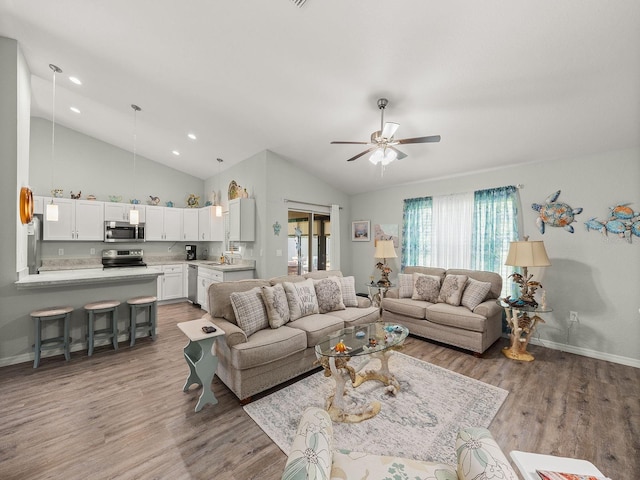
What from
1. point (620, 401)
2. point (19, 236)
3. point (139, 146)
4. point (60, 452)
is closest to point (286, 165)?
point (139, 146)

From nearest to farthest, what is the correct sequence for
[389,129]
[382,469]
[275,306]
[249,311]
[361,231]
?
[382,469]
[389,129]
[249,311]
[275,306]
[361,231]

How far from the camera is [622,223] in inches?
129

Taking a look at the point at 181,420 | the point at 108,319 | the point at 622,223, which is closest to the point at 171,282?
the point at 108,319

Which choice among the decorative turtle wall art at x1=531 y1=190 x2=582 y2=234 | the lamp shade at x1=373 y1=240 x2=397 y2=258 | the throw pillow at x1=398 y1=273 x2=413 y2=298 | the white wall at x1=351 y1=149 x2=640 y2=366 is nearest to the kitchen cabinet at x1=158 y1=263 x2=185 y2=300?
the lamp shade at x1=373 y1=240 x2=397 y2=258

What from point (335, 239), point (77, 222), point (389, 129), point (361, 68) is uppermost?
point (361, 68)

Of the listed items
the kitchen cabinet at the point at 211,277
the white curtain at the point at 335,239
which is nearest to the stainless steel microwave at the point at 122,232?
the kitchen cabinet at the point at 211,277

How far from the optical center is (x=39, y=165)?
205 inches

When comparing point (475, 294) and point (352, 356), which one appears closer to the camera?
point (352, 356)

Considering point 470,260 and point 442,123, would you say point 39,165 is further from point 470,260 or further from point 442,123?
point 470,260

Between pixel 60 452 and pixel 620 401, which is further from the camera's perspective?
pixel 620 401

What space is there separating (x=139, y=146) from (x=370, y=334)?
6.13 m

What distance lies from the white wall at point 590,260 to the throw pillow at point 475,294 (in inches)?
32.1

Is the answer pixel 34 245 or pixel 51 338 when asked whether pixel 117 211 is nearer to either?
pixel 34 245

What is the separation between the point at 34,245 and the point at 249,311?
16.1 ft
